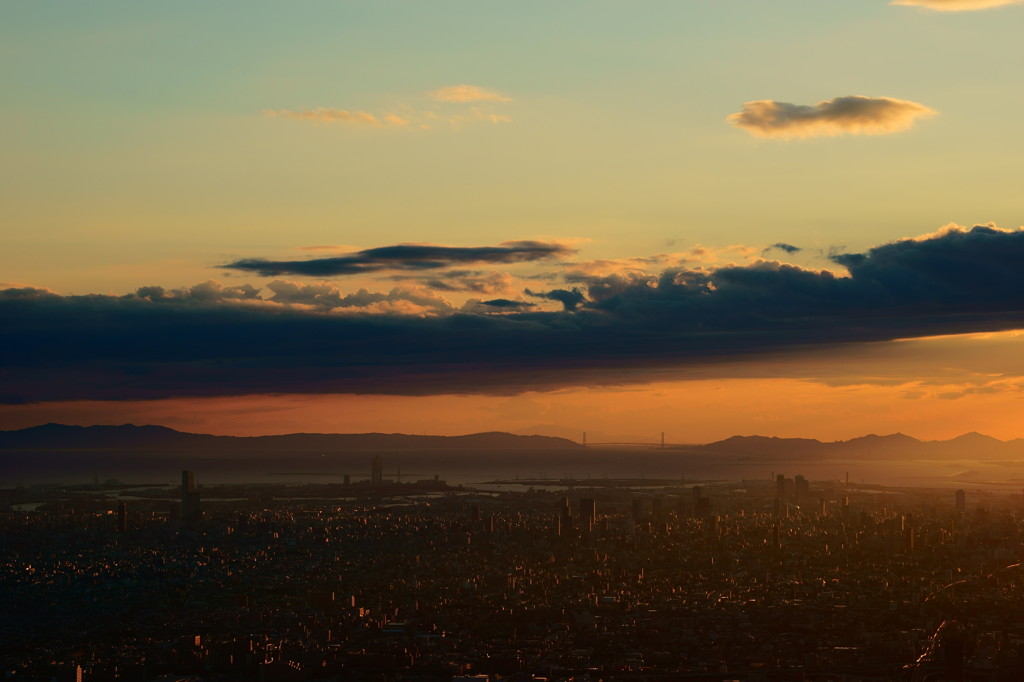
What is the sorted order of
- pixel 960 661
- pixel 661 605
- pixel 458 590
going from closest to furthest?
pixel 960 661
pixel 661 605
pixel 458 590

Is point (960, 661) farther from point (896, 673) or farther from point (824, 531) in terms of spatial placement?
point (824, 531)

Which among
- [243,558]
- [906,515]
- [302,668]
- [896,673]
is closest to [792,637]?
[896,673]

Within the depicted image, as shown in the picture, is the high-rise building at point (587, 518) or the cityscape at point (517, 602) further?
the high-rise building at point (587, 518)

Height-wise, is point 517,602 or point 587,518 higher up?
point 587,518

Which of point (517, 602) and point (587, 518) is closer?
point (517, 602)

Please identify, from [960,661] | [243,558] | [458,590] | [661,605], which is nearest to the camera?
[960,661]

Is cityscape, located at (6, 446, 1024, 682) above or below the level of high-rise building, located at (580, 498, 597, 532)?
below

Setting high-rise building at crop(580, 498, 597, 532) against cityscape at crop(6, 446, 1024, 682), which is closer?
cityscape at crop(6, 446, 1024, 682)

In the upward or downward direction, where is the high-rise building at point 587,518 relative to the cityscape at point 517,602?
upward

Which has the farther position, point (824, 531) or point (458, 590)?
point (824, 531)
